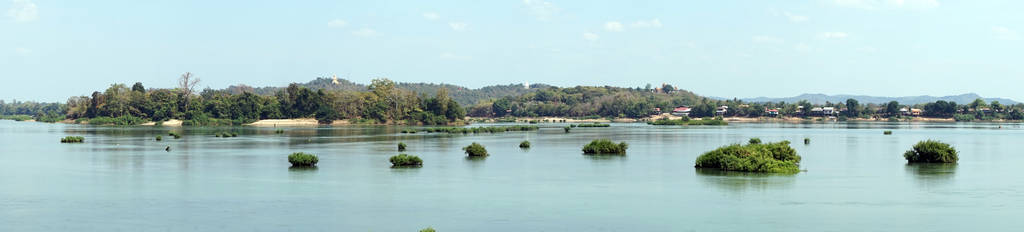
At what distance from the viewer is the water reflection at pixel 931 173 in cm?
2952

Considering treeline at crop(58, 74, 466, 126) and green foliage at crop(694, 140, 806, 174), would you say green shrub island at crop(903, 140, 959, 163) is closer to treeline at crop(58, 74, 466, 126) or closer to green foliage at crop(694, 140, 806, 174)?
green foliage at crop(694, 140, 806, 174)

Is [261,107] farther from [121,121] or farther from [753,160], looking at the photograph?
[753,160]

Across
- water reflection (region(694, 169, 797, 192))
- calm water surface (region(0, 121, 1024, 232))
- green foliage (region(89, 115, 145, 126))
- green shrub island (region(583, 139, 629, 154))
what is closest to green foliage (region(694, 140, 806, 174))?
water reflection (region(694, 169, 797, 192))

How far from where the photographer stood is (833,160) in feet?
136

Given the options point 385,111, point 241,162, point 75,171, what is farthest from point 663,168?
point 385,111

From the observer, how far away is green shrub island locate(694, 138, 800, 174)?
32.1 metres

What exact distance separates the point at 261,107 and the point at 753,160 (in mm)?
121705

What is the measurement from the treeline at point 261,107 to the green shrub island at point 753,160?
108835 mm

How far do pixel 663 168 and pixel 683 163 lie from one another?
3298 mm

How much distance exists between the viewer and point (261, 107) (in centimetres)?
14288

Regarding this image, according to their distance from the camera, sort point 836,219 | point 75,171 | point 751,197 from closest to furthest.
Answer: point 836,219, point 751,197, point 75,171

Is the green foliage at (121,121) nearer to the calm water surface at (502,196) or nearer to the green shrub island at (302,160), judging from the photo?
the calm water surface at (502,196)

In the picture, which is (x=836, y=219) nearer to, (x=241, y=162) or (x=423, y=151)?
(x=241, y=162)

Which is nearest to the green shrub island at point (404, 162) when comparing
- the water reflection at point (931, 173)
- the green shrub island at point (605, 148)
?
the green shrub island at point (605, 148)
